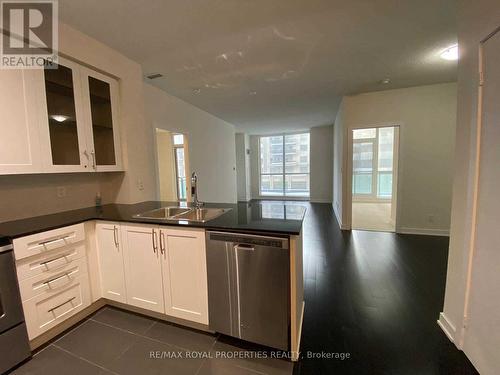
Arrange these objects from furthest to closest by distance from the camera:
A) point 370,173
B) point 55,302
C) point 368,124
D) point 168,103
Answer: point 370,173 < point 368,124 < point 168,103 < point 55,302

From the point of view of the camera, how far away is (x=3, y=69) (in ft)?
5.17

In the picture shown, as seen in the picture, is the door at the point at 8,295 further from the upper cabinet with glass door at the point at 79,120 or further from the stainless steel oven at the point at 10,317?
the upper cabinet with glass door at the point at 79,120

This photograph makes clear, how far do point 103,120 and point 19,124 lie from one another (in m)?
0.75

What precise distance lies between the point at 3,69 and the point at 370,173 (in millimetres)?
8641

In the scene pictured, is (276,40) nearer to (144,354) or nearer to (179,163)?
(144,354)

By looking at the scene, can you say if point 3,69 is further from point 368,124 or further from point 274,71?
point 368,124

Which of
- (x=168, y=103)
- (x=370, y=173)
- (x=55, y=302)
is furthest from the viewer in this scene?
(x=370, y=173)

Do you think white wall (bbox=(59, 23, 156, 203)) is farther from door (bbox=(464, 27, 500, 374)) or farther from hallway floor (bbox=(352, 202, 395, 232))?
hallway floor (bbox=(352, 202, 395, 232))

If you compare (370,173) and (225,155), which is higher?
(225,155)

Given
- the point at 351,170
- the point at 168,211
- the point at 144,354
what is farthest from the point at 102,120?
the point at 351,170

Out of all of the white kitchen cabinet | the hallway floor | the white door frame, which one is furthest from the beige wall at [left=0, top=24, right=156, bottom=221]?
the hallway floor

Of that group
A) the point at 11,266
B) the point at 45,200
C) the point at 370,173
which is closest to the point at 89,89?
the point at 45,200

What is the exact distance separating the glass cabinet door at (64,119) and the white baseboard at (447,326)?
11.5ft

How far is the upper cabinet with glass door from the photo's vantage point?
185 cm
